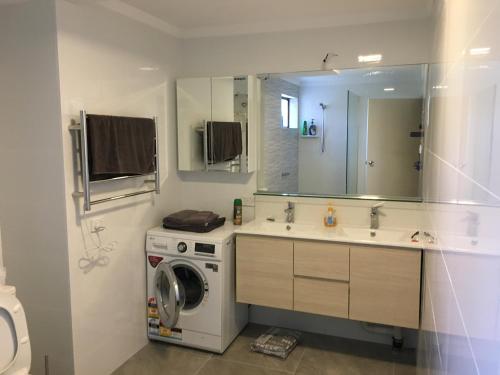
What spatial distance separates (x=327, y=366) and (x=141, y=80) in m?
2.28

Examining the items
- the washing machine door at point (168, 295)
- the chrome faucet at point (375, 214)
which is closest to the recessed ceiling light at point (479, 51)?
the chrome faucet at point (375, 214)

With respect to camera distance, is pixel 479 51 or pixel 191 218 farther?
pixel 191 218

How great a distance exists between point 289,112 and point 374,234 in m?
1.07

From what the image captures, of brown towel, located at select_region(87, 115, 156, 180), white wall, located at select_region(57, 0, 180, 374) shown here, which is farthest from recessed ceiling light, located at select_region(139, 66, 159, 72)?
brown towel, located at select_region(87, 115, 156, 180)

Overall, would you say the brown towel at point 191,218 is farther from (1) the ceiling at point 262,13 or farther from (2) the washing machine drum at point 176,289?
(1) the ceiling at point 262,13

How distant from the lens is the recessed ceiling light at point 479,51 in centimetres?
71

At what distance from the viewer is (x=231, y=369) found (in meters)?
2.80

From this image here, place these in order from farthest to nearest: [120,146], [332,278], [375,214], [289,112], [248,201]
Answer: [248,201]
[289,112]
[375,214]
[332,278]
[120,146]

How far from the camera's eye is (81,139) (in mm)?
2307

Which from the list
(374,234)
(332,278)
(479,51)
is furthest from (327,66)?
(479,51)

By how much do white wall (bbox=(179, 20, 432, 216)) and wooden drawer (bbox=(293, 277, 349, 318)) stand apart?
77 centimetres

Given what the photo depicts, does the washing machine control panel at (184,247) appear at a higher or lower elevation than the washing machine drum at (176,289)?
higher

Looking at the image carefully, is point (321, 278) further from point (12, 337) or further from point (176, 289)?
point (12, 337)

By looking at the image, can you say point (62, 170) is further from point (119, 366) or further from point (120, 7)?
point (119, 366)
